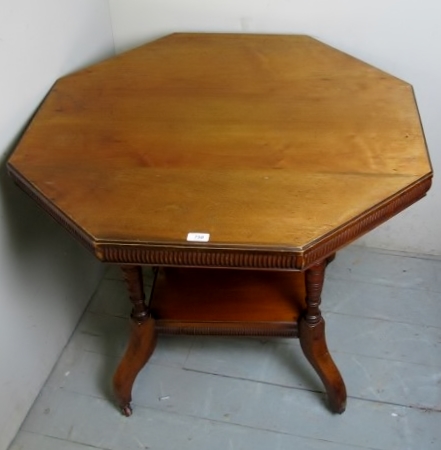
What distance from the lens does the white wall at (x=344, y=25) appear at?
1262 millimetres

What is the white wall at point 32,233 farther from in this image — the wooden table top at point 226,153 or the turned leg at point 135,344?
the turned leg at point 135,344

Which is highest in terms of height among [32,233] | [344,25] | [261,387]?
[344,25]

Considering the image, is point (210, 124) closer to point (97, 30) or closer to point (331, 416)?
point (97, 30)

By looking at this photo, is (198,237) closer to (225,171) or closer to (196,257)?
(196,257)

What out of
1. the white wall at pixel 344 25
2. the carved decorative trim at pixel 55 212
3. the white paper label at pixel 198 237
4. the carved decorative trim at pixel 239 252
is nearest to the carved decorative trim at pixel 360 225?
the carved decorative trim at pixel 239 252

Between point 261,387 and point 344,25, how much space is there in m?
0.82

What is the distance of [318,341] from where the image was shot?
1.13m

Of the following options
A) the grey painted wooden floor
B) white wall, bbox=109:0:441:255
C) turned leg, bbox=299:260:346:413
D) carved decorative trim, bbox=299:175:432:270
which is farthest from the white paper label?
white wall, bbox=109:0:441:255

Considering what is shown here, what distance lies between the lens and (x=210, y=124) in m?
1.06

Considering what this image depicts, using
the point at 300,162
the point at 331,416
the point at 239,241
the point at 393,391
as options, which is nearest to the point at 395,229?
the point at 393,391

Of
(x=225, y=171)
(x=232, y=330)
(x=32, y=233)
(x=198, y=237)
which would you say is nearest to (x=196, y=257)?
(x=198, y=237)

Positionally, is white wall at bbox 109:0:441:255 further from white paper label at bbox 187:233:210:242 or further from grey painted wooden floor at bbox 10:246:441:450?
white paper label at bbox 187:233:210:242

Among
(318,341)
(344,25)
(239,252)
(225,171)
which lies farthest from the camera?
(344,25)

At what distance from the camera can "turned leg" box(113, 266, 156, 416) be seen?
1063 millimetres
